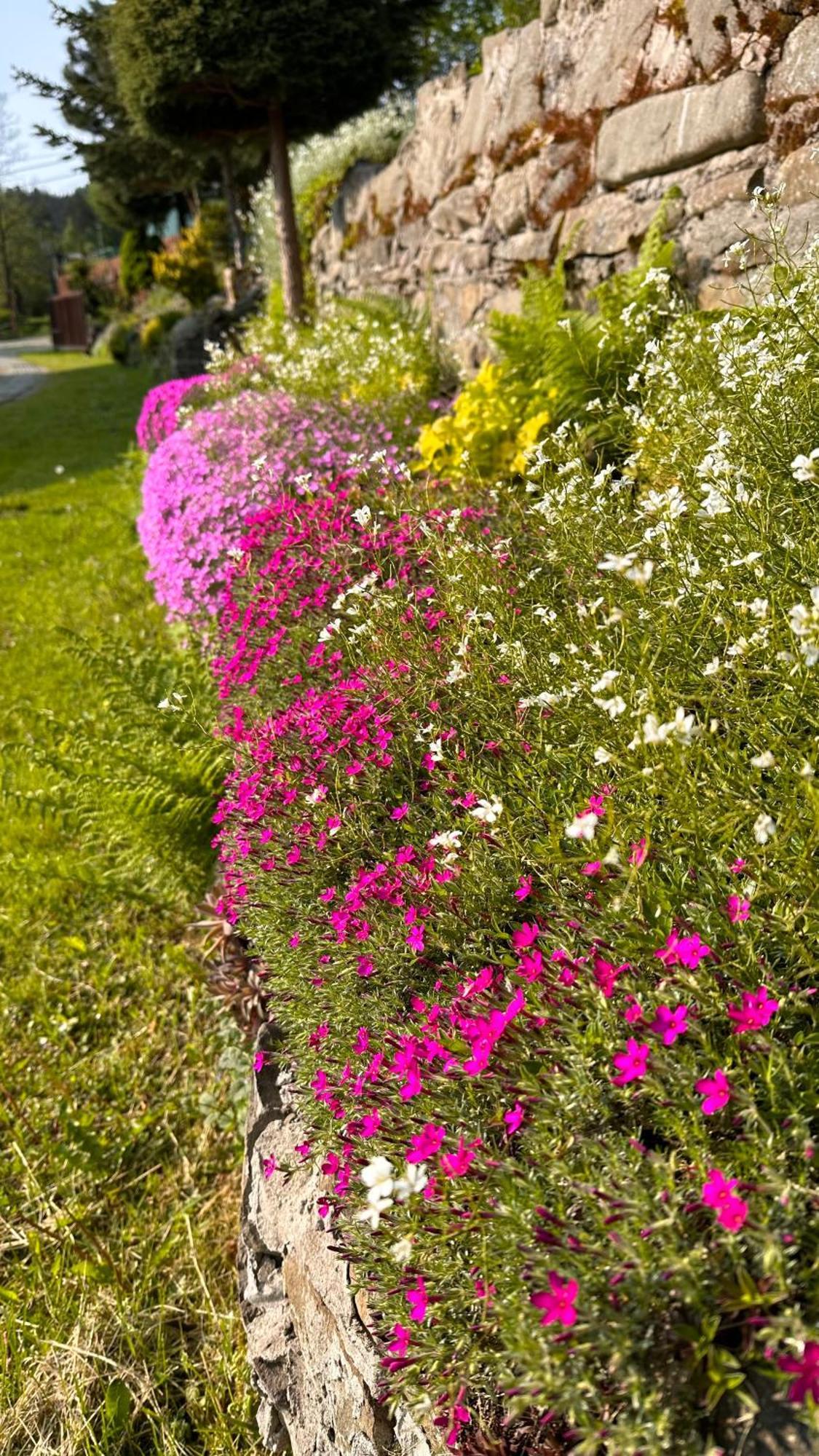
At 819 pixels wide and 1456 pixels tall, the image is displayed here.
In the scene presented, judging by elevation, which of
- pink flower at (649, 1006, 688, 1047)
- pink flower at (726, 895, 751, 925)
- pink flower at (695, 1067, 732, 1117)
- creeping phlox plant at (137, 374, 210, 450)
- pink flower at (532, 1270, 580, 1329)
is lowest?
pink flower at (532, 1270, 580, 1329)

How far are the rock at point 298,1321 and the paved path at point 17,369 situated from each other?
20.7 meters

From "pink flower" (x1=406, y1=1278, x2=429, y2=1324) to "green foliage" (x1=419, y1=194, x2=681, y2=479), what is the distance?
285cm

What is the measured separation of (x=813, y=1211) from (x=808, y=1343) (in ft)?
0.68

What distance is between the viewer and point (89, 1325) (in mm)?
2270

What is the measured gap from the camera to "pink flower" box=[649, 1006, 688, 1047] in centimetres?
129

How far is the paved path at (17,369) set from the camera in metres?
22.1

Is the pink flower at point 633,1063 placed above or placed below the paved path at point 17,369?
below

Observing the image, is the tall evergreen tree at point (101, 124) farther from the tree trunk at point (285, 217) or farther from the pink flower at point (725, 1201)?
the pink flower at point (725, 1201)

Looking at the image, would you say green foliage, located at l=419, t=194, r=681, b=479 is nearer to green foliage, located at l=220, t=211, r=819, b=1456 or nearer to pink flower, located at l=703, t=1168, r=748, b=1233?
green foliage, located at l=220, t=211, r=819, b=1456

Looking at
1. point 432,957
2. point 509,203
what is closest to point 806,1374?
point 432,957

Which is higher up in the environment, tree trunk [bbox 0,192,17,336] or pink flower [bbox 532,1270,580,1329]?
tree trunk [bbox 0,192,17,336]

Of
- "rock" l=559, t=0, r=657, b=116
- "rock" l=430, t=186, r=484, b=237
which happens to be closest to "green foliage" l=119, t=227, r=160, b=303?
"rock" l=430, t=186, r=484, b=237

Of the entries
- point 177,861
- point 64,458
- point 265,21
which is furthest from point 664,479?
point 64,458

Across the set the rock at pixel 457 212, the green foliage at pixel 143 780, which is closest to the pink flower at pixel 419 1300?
the green foliage at pixel 143 780
